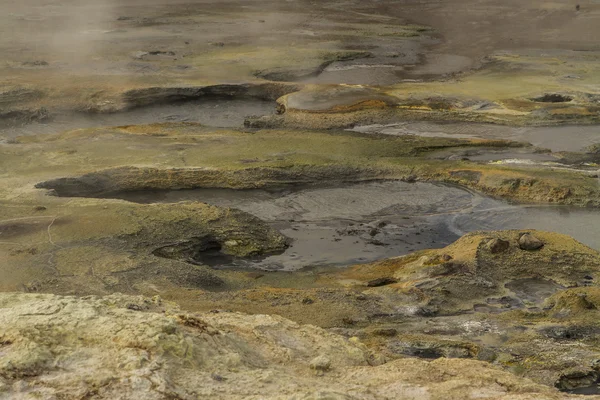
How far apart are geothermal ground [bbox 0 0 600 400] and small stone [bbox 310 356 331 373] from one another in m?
0.02

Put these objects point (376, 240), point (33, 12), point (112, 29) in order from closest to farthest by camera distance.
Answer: point (376, 240) < point (112, 29) < point (33, 12)

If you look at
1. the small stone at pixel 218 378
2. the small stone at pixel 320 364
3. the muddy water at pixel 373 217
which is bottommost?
the muddy water at pixel 373 217

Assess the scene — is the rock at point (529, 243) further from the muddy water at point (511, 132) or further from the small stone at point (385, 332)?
the muddy water at point (511, 132)

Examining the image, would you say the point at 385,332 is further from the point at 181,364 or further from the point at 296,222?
the point at 296,222

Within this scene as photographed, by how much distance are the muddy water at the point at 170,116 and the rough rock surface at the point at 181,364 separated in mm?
7563

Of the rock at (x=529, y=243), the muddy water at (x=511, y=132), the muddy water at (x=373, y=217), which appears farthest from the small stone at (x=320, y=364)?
the muddy water at (x=511, y=132)

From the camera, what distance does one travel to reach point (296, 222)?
8.63 m

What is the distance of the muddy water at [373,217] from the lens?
804cm

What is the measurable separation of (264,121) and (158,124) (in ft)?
4.61

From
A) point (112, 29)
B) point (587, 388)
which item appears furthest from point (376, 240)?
point (112, 29)

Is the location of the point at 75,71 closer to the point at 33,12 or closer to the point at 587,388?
the point at 33,12

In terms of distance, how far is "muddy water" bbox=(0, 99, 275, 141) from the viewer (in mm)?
12148

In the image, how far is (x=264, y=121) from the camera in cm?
1169

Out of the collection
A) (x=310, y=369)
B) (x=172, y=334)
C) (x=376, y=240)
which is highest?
(x=172, y=334)
